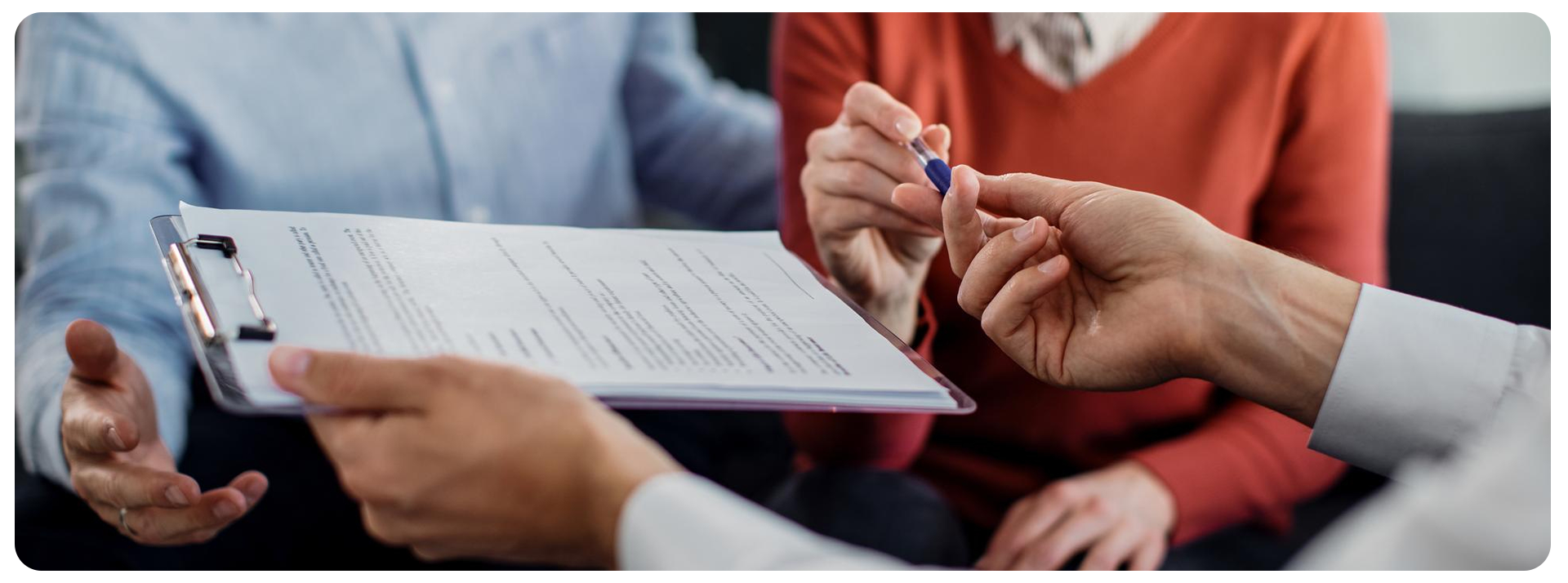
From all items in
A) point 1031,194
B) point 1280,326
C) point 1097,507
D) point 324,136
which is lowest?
point 1097,507

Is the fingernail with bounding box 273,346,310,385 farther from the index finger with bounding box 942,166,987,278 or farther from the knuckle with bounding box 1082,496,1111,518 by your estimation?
the knuckle with bounding box 1082,496,1111,518

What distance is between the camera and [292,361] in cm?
37

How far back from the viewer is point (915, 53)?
797mm

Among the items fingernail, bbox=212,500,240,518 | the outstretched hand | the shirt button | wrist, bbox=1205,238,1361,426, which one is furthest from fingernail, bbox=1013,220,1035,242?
the shirt button

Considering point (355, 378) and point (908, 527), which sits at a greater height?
point (355, 378)

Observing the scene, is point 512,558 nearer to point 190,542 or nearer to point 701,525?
point 701,525

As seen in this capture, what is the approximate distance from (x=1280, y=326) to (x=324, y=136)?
2.93 ft

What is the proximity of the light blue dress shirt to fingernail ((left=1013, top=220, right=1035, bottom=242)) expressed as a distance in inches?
23.1

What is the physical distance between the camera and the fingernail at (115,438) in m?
0.59

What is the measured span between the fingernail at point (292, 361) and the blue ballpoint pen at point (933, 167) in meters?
0.35

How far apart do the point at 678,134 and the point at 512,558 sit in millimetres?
866

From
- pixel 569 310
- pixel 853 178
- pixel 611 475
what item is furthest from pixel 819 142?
pixel 611 475

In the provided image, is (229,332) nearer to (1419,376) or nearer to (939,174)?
(939,174)

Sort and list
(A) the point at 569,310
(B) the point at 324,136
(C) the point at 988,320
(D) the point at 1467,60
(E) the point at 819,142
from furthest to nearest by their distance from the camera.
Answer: (D) the point at 1467,60 → (B) the point at 324,136 → (E) the point at 819,142 → (C) the point at 988,320 → (A) the point at 569,310
